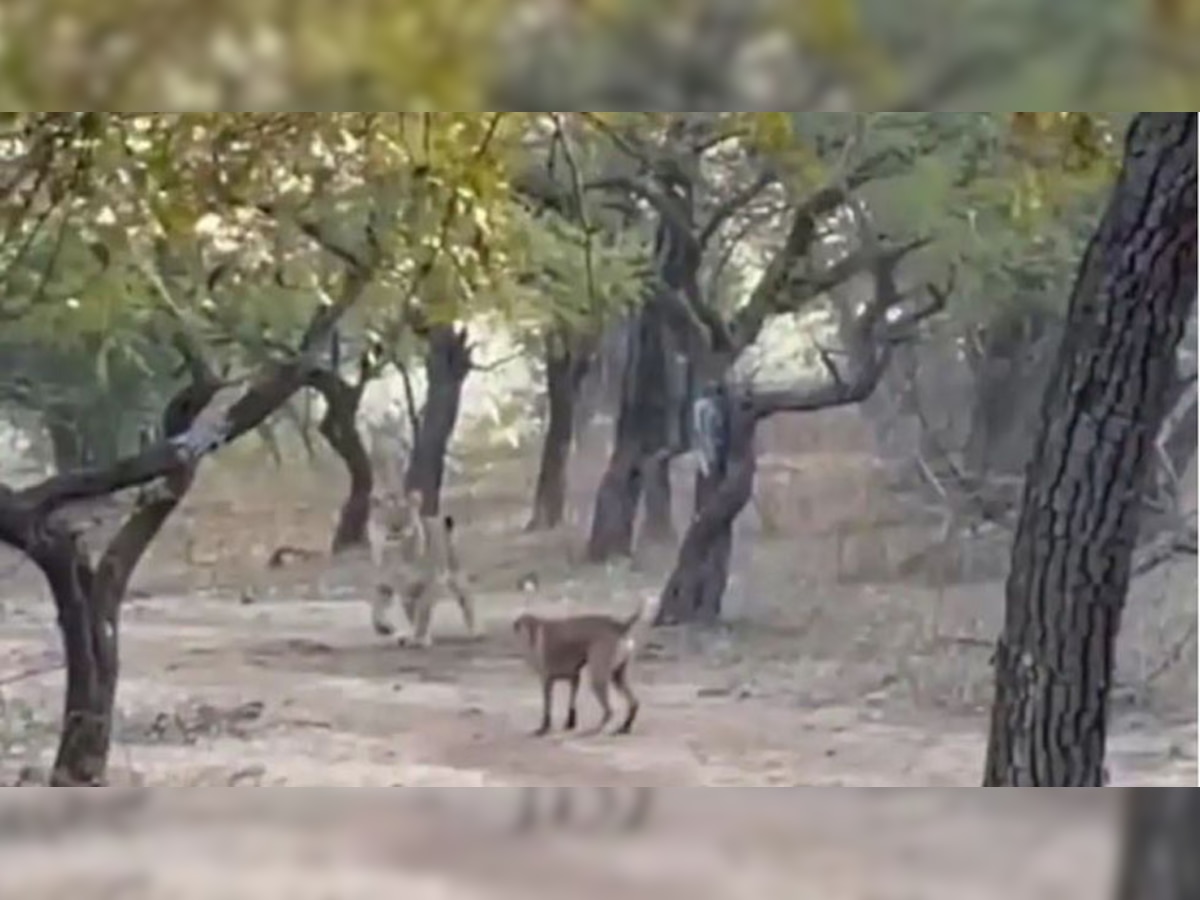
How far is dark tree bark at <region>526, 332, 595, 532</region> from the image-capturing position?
67.7 inches

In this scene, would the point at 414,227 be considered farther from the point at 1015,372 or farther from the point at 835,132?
the point at 1015,372

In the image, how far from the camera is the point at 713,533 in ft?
5.72

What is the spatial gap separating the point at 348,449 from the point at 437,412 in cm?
8

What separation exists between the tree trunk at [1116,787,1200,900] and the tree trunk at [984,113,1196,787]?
0.05m

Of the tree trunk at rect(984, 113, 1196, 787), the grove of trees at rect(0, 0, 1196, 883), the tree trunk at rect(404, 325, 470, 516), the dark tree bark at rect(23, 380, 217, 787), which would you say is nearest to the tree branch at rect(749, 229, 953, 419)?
the grove of trees at rect(0, 0, 1196, 883)

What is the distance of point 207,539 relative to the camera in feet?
5.61

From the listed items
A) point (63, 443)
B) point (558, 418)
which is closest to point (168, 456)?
point (63, 443)

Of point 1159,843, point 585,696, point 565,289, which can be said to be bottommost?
point 1159,843

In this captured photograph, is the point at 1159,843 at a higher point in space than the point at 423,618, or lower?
lower

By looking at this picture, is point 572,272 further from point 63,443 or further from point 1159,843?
point 1159,843

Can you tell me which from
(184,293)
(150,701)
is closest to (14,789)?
(150,701)

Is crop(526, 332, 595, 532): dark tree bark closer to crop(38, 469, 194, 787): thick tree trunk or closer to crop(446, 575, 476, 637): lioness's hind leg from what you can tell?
crop(446, 575, 476, 637): lioness's hind leg

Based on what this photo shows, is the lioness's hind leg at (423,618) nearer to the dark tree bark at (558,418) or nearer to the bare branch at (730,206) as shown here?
the dark tree bark at (558,418)

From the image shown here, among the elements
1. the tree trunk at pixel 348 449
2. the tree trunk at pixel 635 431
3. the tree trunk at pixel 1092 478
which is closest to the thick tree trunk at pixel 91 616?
the tree trunk at pixel 348 449
